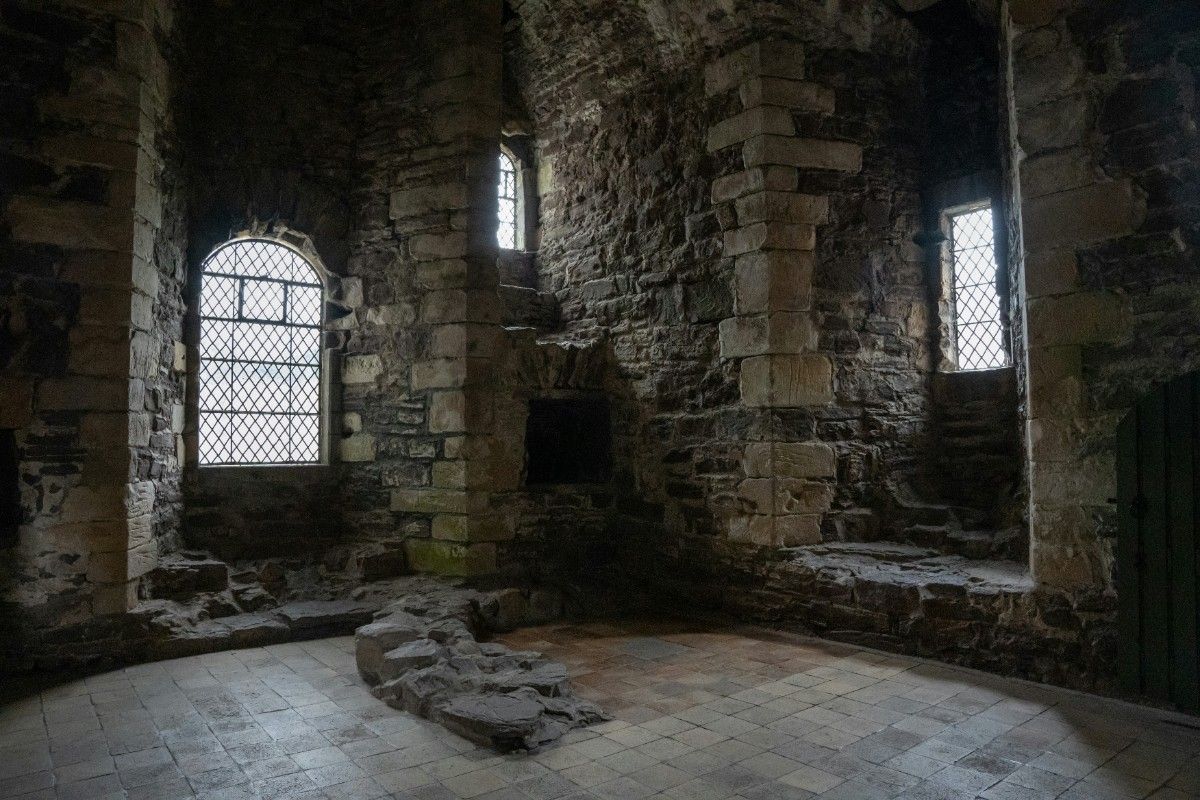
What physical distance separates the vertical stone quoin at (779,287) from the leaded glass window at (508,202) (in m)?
2.83

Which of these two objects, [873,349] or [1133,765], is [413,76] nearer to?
[873,349]

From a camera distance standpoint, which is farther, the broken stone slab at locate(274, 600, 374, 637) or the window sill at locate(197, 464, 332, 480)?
the window sill at locate(197, 464, 332, 480)

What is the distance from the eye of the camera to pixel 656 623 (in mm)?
5812

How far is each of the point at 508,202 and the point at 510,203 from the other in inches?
0.9

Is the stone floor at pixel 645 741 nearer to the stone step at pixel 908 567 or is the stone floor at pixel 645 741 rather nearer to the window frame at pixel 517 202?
the stone step at pixel 908 567

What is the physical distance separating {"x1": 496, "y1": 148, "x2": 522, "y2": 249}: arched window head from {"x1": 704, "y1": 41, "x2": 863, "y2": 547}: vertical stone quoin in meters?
2.79

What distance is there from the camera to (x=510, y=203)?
7926 millimetres

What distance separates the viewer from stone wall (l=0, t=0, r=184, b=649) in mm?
4609

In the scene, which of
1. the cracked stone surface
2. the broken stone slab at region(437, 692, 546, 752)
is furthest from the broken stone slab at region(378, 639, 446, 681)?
the broken stone slab at region(437, 692, 546, 752)

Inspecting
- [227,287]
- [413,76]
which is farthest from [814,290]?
[227,287]

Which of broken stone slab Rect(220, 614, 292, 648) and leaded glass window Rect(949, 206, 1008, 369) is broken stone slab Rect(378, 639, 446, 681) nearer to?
broken stone slab Rect(220, 614, 292, 648)

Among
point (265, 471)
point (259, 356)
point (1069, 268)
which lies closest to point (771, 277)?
point (1069, 268)

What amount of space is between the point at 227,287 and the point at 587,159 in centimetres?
325

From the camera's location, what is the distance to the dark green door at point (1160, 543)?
379 cm
